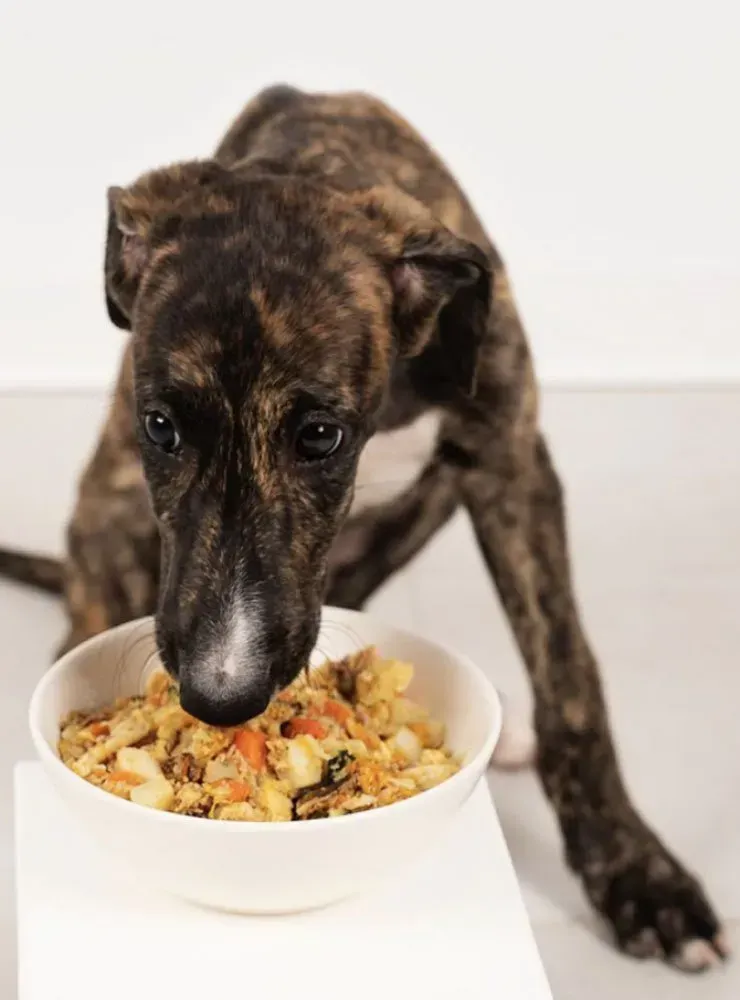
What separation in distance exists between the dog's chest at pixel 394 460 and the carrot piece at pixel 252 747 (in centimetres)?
31

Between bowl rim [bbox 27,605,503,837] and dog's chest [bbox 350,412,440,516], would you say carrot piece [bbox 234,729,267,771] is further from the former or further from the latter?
dog's chest [bbox 350,412,440,516]

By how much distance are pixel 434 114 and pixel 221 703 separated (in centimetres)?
61

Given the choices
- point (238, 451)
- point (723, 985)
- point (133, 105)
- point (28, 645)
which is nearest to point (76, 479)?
point (28, 645)

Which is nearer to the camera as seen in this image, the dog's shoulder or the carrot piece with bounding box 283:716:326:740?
the carrot piece with bounding box 283:716:326:740

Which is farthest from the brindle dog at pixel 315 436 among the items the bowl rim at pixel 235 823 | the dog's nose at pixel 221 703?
the bowl rim at pixel 235 823

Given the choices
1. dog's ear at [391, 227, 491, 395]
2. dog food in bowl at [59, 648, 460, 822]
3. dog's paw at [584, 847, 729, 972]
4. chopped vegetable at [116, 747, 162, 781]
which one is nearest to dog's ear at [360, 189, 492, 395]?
dog's ear at [391, 227, 491, 395]

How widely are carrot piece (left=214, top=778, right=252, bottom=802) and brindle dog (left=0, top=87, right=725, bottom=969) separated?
0.04 m

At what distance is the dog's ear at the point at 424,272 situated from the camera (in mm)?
983

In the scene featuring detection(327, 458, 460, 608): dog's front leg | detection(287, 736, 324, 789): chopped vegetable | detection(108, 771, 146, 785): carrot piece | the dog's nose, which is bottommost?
detection(327, 458, 460, 608): dog's front leg

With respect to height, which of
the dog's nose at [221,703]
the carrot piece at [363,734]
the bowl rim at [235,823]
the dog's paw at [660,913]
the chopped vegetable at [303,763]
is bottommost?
the dog's paw at [660,913]

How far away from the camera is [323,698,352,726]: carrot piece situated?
88cm

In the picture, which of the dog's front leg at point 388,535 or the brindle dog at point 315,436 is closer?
the brindle dog at point 315,436

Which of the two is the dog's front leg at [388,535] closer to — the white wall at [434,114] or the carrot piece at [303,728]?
the white wall at [434,114]

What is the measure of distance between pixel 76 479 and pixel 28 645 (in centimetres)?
18
